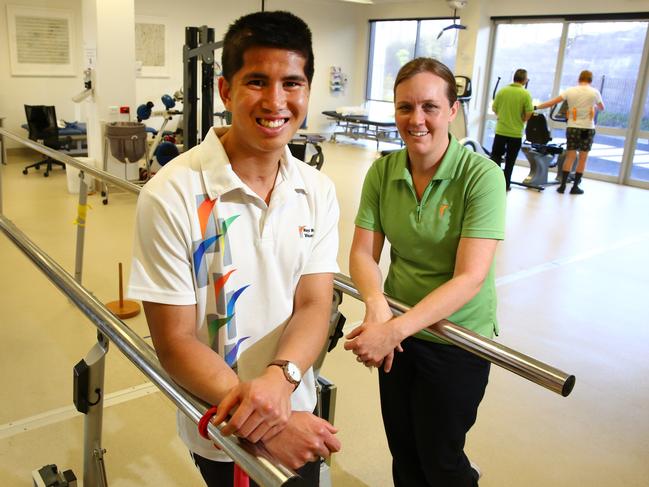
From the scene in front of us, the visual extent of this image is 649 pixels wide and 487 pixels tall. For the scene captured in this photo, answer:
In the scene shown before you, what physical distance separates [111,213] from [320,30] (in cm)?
810

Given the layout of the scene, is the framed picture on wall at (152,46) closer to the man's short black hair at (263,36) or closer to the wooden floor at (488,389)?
the wooden floor at (488,389)

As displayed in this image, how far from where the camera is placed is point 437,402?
1.62 m

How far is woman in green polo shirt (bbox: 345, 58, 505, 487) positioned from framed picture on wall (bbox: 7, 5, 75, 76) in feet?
29.2

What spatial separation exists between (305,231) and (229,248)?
0.58 ft

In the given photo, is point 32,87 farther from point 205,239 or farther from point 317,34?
point 205,239

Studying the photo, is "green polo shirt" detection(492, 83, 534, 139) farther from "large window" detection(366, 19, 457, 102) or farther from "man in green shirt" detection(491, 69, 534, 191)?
"large window" detection(366, 19, 457, 102)

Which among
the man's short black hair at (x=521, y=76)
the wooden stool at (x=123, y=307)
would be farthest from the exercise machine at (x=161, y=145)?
the man's short black hair at (x=521, y=76)

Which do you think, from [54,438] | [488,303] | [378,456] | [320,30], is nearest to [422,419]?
[488,303]

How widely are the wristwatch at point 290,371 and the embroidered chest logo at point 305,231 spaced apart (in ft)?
0.87

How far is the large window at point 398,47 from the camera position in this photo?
12.1m

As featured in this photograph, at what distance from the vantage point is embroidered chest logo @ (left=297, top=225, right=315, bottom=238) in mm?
1204

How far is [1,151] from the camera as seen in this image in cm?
792

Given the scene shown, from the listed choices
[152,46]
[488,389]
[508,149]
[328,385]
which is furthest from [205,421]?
[152,46]

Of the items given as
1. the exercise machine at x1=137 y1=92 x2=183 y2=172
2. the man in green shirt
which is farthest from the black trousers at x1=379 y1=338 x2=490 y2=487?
the man in green shirt
